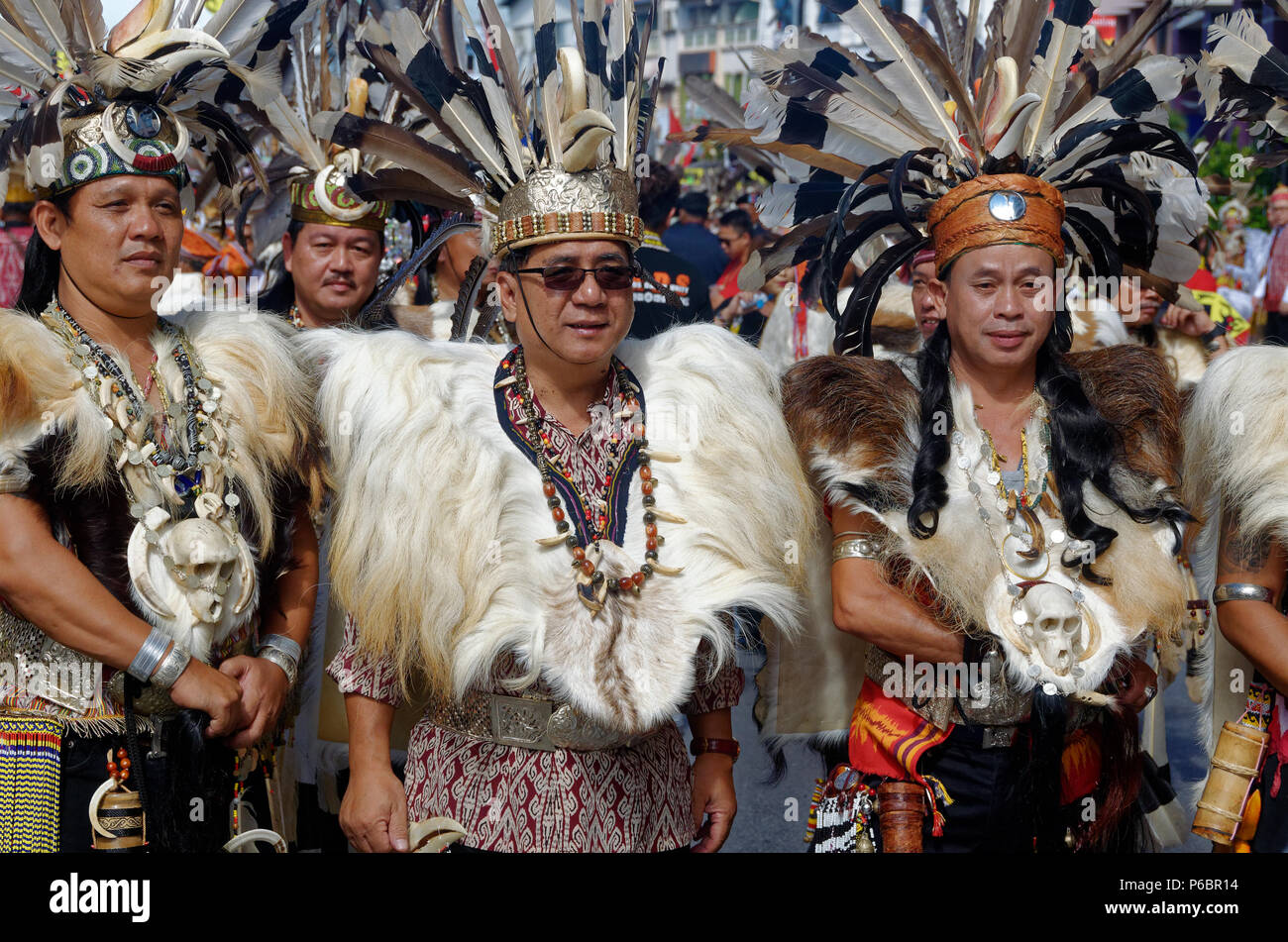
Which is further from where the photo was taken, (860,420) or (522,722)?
(860,420)

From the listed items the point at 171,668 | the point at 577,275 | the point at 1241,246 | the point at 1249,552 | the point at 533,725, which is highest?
the point at 1241,246

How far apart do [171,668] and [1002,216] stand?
6.79ft

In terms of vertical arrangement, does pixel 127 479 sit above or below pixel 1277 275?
below

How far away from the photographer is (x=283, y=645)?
10.2 feet

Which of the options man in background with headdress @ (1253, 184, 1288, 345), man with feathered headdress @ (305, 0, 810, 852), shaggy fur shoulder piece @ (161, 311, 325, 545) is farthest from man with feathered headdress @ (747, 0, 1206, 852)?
man in background with headdress @ (1253, 184, 1288, 345)

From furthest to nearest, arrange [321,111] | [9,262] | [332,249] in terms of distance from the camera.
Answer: [9,262], [332,249], [321,111]

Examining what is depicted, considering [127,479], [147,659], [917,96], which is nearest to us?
[147,659]

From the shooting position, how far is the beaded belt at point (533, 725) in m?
2.83

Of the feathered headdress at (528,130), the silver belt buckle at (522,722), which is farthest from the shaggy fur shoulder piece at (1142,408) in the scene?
the silver belt buckle at (522,722)

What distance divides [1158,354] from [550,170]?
1552mm

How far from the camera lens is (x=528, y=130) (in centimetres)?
308

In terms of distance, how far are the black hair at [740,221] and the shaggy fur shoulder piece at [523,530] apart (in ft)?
25.4

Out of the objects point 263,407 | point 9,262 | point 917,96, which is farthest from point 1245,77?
point 9,262
